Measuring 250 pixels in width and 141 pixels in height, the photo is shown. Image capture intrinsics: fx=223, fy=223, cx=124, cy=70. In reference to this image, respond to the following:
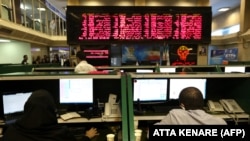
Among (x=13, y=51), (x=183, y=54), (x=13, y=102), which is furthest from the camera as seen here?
(x=13, y=51)

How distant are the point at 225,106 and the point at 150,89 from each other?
75 centimetres

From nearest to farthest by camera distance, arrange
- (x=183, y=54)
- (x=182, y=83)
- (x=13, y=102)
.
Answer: (x=13, y=102)
(x=182, y=83)
(x=183, y=54)

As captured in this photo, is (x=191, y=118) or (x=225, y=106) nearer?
(x=191, y=118)

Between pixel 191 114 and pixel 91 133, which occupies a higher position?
pixel 191 114

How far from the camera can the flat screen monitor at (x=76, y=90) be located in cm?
218

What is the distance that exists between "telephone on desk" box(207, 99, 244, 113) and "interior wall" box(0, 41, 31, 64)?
9035 millimetres

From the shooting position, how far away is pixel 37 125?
139cm

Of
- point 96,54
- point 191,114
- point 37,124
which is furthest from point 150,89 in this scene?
point 96,54

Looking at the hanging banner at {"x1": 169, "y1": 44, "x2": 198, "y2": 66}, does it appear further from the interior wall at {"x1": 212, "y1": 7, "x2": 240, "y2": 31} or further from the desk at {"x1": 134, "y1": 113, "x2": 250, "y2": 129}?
the interior wall at {"x1": 212, "y1": 7, "x2": 240, "y2": 31}

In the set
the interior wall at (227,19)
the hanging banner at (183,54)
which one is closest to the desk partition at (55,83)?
the hanging banner at (183,54)

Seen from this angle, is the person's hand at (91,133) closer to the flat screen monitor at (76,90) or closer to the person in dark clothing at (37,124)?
the flat screen monitor at (76,90)

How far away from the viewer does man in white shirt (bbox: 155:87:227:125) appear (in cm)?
143

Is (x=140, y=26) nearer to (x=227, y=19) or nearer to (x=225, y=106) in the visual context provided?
(x=225, y=106)

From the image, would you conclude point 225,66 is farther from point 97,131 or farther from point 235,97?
point 97,131
